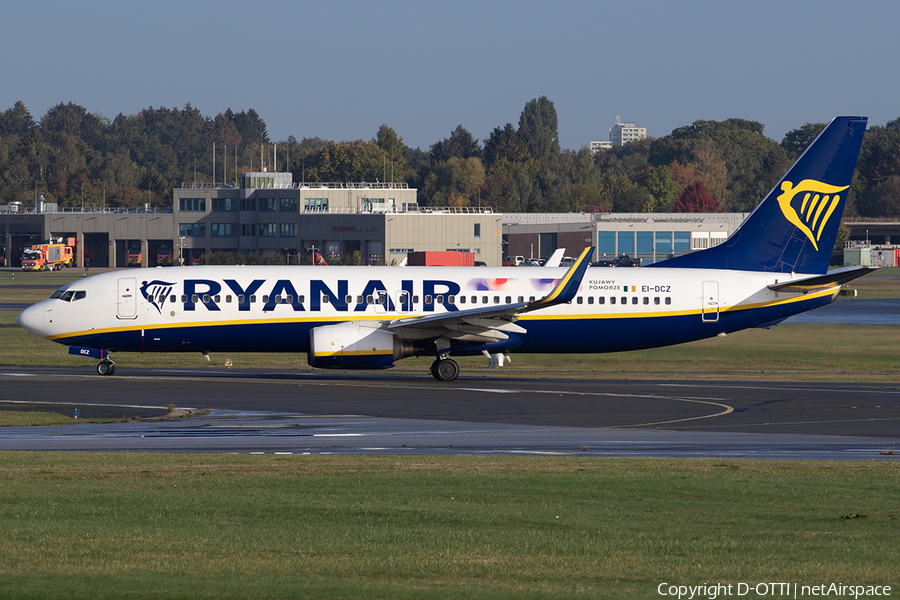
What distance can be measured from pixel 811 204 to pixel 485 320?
13.8 meters

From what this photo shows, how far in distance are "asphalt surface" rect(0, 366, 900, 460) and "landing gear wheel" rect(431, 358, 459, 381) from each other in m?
0.55

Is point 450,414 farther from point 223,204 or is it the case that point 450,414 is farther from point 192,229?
point 223,204

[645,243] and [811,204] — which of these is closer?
[811,204]

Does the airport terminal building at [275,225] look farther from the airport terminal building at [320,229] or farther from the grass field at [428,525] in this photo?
the grass field at [428,525]

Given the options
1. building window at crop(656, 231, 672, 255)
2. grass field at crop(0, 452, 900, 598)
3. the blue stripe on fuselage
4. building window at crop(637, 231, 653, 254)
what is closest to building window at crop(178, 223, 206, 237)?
building window at crop(637, 231, 653, 254)

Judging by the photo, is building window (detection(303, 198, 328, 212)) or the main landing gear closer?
the main landing gear

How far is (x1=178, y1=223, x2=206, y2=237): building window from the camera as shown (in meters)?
166

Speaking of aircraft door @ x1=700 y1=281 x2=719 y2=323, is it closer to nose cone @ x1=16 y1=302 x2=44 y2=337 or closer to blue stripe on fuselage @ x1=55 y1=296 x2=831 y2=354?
blue stripe on fuselage @ x1=55 y1=296 x2=831 y2=354

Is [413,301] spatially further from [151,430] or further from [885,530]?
[885,530]

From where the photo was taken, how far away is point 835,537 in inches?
557

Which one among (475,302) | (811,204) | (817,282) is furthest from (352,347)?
(811,204)

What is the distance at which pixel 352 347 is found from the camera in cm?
3681

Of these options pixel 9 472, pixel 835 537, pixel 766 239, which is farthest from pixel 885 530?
pixel 766 239

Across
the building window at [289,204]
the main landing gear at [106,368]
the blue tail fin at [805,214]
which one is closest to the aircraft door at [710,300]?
the blue tail fin at [805,214]
